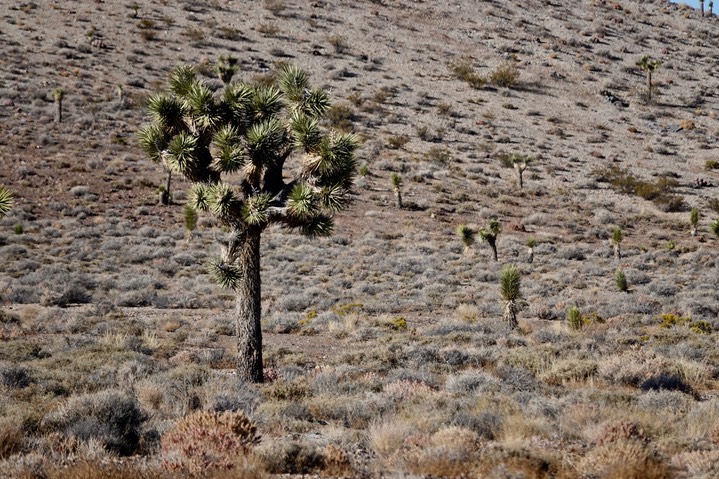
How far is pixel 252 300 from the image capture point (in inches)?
448

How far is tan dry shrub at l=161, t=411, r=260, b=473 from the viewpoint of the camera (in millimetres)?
5695

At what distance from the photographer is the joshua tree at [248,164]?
11242mm

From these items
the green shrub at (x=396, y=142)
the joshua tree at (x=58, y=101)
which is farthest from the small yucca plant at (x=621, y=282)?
the joshua tree at (x=58, y=101)


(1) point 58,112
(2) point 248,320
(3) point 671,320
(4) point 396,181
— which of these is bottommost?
(3) point 671,320

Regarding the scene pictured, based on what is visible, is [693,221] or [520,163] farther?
[520,163]

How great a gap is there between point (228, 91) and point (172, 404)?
6.91 metres

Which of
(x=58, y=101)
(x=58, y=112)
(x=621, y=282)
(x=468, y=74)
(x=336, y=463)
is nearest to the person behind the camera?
(x=336, y=463)

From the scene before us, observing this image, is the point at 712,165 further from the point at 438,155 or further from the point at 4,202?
the point at 4,202

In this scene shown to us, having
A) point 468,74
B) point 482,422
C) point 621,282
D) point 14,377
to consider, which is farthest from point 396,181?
point 482,422

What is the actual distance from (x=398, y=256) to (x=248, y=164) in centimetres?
2069

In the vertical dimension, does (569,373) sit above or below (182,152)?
below

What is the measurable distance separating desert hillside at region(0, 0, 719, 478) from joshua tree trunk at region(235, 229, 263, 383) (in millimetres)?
539

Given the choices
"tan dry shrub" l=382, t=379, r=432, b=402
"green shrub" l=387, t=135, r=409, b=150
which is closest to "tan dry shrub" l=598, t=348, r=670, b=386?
"tan dry shrub" l=382, t=379, r=432, b=402

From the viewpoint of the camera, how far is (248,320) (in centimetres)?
1137
